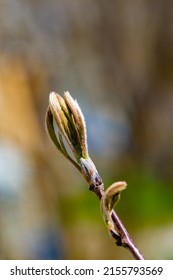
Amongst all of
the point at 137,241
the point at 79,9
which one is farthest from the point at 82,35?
the point at 137,241

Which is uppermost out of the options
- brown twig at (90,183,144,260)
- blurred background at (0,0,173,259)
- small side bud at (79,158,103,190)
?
blurred background at (0,0,173,259)

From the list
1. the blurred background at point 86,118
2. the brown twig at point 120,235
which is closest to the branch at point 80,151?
the brown twig at point 120,235

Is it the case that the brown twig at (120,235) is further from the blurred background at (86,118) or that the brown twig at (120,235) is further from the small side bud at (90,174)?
the blurred background at (86,118)

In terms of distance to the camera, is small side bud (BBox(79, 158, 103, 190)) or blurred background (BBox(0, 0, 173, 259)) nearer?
small side bud (BBox(79, 158, 103, 190))

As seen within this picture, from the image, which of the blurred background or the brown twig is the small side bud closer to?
the brown twig

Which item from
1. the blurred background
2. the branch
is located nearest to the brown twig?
the branch

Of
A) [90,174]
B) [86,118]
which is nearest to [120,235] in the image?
[90,174]

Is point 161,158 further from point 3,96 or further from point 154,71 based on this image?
point 3,96

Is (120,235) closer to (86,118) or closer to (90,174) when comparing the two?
(90,174)
